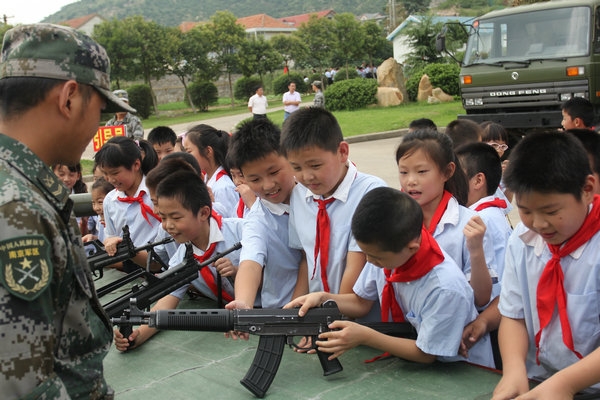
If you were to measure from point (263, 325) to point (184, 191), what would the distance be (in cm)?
98

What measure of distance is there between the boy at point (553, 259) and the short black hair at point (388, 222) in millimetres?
344

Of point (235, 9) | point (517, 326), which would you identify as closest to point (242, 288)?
point (517, 326)

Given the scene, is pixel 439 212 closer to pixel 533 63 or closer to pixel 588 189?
pixel 588 189

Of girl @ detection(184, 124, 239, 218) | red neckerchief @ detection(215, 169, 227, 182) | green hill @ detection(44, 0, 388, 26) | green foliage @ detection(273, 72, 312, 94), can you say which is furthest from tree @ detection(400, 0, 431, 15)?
red neckerchief @ detection(215, 169, 227, 182)

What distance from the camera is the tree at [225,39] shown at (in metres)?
34.7

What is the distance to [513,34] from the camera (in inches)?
388

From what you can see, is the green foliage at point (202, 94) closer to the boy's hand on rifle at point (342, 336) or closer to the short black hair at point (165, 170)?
the short black hair at point (165, 170)

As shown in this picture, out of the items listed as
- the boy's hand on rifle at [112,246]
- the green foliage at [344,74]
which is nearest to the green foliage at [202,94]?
the green foliage at [344,74]

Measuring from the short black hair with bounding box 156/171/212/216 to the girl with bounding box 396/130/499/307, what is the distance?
3.15 feet

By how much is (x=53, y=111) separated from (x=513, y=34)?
31.3 ft

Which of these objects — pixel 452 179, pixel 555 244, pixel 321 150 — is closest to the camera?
pixel 555 244

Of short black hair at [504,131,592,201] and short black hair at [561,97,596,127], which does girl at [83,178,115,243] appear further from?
short black hair at [561,97,596,127]

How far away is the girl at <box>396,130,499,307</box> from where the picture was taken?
8.11ft

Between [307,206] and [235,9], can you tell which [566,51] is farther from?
[235,9]
